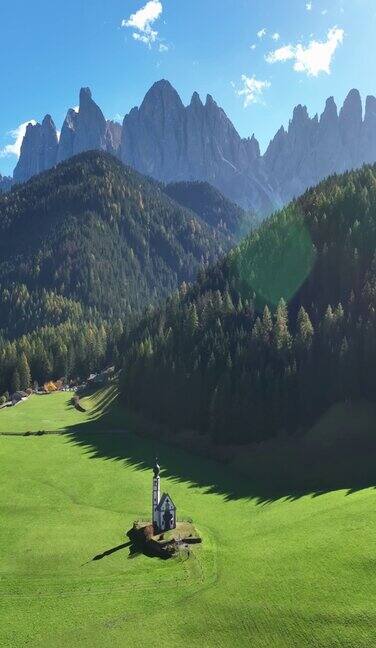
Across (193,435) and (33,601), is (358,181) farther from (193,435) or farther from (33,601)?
(33,601)

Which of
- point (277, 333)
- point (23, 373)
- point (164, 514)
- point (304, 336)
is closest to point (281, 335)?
point (277, 333)

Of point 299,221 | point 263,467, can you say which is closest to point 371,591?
point 263,467

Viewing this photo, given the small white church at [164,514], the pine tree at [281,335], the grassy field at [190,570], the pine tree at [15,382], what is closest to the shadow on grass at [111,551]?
the grassy field at [190,570]

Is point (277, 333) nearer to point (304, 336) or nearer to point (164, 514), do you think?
point (304, 336)

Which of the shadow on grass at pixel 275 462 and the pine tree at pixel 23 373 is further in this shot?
the pine tree at pixel 23 373

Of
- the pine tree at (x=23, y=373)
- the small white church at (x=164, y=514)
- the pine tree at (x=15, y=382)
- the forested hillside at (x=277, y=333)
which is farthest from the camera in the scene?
the pine tree at (x=23, y=373)

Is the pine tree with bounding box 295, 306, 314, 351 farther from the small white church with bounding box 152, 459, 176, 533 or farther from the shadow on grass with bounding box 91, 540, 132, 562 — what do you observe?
the shadow on grass with bounding box 91, 540, 132, 562

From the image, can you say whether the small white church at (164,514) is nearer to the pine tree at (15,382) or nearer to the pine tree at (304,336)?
the pine tree at (304,336)

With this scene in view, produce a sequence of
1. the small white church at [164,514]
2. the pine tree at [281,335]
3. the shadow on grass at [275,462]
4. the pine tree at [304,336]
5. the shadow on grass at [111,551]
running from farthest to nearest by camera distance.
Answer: the pine tree at [281,335] → the pine tree at [304,336] → the shadow on grass at [275,462] → the small white church at [164,514] → the shadow on grass at [111,551]

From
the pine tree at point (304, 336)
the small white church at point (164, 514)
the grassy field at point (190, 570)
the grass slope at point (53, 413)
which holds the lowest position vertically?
the grassy field at point (190, 570)
